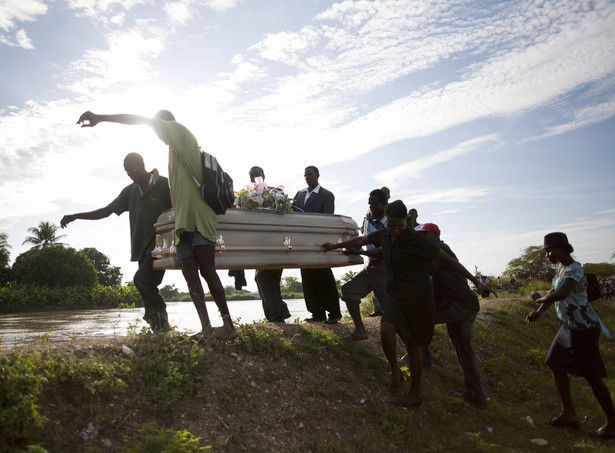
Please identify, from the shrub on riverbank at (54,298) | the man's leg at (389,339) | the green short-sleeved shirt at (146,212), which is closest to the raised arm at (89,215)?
the green short-sleeved shirt at (146,212)

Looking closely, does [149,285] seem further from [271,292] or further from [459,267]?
[459,267]

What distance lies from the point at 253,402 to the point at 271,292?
7.60 ft

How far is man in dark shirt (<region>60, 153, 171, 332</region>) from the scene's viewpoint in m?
4.66

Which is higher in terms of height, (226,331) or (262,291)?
(262,291)

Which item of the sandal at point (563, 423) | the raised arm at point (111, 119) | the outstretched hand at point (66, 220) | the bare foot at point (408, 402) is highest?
the raised arm at point (111, 119)

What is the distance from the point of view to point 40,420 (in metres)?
2.64

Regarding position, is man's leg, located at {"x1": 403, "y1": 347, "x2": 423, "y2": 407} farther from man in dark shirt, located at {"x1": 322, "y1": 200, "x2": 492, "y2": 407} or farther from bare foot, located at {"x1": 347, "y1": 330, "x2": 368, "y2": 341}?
bare foot, located at {"x1": 347, "y1": 330, "x2": 368, "y2": 341}

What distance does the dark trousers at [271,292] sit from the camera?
19.6 feet

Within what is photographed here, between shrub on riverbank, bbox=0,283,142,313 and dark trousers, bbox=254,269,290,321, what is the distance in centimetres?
1831

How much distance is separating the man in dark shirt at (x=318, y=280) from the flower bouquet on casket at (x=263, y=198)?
→ 1.02 m

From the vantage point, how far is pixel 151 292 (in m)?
4.64

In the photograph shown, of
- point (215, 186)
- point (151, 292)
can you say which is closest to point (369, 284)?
point (215, 186)

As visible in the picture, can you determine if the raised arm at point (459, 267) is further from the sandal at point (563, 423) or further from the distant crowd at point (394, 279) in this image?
the sandal at point (563, 423)

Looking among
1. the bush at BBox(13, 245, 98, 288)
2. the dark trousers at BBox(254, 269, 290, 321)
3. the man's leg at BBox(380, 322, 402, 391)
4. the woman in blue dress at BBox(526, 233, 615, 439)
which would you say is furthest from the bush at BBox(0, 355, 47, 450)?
the bush at BBox(13, 245, 98, 288)
